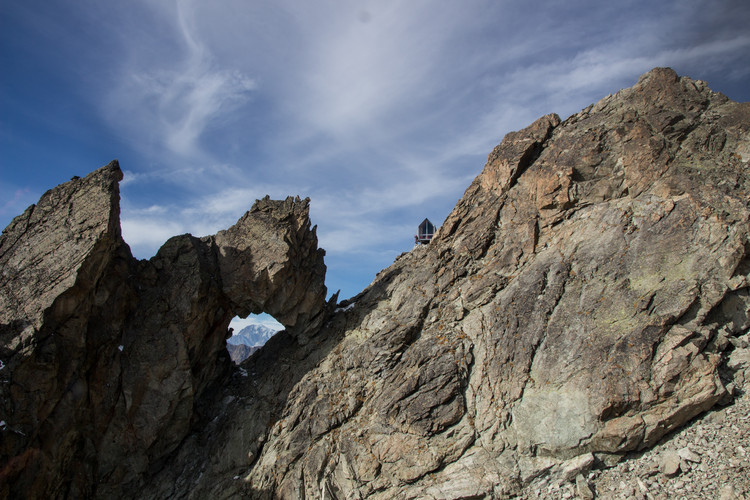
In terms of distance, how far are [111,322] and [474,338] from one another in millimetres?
18674

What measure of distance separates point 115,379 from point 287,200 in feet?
44.7

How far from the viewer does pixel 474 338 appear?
20.8 metres

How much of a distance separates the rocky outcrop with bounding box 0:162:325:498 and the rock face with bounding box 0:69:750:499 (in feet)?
0.38

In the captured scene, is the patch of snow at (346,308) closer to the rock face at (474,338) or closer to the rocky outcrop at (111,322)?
the rock face at (474,338)

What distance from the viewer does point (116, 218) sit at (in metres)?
22.1

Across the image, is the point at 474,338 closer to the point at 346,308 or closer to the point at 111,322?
the point at 346,308

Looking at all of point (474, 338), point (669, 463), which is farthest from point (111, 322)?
point (669, 463)

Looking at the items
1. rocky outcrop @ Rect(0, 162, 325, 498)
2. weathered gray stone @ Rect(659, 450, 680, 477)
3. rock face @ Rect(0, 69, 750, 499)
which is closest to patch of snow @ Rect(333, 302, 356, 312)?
rock face @ Rect(0, 69, 750, 499)

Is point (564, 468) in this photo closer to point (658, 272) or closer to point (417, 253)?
point (658, 272)

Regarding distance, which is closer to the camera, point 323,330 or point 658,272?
point 658,272

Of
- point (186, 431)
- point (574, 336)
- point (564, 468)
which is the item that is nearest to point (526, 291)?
point (574, 336)

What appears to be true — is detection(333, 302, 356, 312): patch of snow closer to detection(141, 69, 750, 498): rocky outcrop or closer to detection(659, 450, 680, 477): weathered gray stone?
detection(141, 69, 750, 498): rocky outcrop

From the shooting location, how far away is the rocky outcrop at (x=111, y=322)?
18688mm

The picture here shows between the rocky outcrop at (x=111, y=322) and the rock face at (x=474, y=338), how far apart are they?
115 mm
